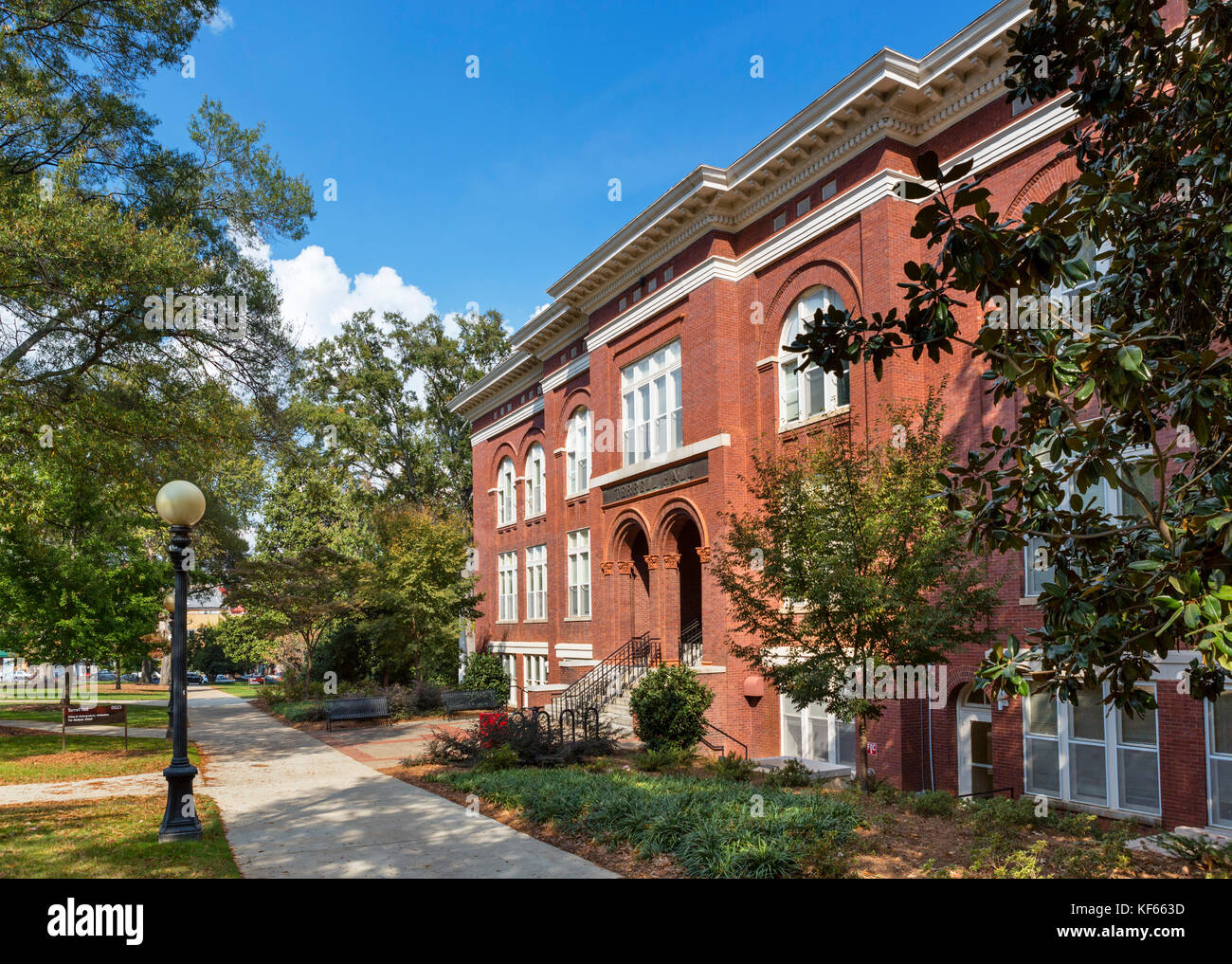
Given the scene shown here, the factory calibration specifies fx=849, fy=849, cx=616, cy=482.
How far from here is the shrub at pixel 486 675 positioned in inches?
1287

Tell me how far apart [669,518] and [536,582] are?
38.2 feet

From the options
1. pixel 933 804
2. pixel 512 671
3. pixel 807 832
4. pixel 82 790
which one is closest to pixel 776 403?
pixel 933 804

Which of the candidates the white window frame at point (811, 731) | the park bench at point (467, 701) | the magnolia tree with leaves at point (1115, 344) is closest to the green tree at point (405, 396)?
the park bench at point (467, 701)

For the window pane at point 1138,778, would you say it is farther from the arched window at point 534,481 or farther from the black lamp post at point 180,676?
the arched window at point 534,481

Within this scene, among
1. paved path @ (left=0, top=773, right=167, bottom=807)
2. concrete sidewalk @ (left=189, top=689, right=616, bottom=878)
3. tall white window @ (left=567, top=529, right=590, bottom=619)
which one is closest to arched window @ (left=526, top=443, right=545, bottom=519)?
tall white window @ (left=567, top=529, right=590, bottom=619)

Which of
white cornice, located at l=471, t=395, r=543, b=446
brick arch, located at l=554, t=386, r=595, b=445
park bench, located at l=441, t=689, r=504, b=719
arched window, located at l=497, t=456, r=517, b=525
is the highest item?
white cornice, located at l=471, t=395, r=543, b=446

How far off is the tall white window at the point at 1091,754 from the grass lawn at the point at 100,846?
36.6 ft

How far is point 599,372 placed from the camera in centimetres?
2544

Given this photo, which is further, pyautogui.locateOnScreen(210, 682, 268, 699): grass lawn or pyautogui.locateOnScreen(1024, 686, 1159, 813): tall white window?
pyautogui.locateOnScreen(210, 682, 268, 699): grass lawn

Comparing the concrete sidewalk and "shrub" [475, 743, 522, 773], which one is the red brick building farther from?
the concrete sidewalk

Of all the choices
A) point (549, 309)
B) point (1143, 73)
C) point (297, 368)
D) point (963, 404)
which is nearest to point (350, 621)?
point (549, 309)

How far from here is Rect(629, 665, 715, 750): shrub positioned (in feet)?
58.1

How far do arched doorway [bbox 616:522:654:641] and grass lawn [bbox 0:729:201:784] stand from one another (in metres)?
11.1

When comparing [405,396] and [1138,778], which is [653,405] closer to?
[1138,778]
